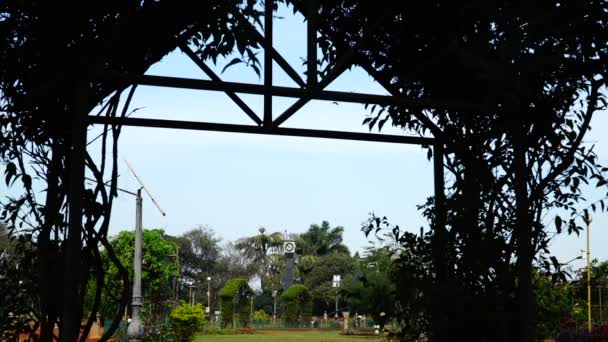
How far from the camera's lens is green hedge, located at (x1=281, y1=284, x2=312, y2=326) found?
40.5 meters

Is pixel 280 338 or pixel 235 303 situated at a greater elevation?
pixel 235 303

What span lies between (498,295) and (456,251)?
0.44 meters

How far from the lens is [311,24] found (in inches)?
180

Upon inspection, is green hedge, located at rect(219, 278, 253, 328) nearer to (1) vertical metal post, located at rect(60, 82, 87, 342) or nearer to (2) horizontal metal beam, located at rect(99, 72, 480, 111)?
(2) horizontal metal beam, located at rect(99, 72, 480, 111)

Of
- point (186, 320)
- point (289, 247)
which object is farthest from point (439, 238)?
point (289, 247)

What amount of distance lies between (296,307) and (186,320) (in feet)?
69.5

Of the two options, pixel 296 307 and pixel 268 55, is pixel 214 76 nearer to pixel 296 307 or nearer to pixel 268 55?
pixel 268 55

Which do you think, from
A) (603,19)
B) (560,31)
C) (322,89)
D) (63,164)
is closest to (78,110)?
(63,164)

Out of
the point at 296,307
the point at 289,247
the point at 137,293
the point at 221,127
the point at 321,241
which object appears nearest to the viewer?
the point at 221,127

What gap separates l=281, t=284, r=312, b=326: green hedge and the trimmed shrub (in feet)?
68.0

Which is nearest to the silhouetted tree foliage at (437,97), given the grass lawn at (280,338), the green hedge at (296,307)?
the grass lawn at (280,338)

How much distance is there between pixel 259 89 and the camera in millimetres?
4551

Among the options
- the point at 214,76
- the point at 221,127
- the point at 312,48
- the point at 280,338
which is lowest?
the point at 280,338

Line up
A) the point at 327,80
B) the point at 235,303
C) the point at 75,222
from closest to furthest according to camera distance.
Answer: the point at 75,222 → the point at 327,80 → the point at 235,303
